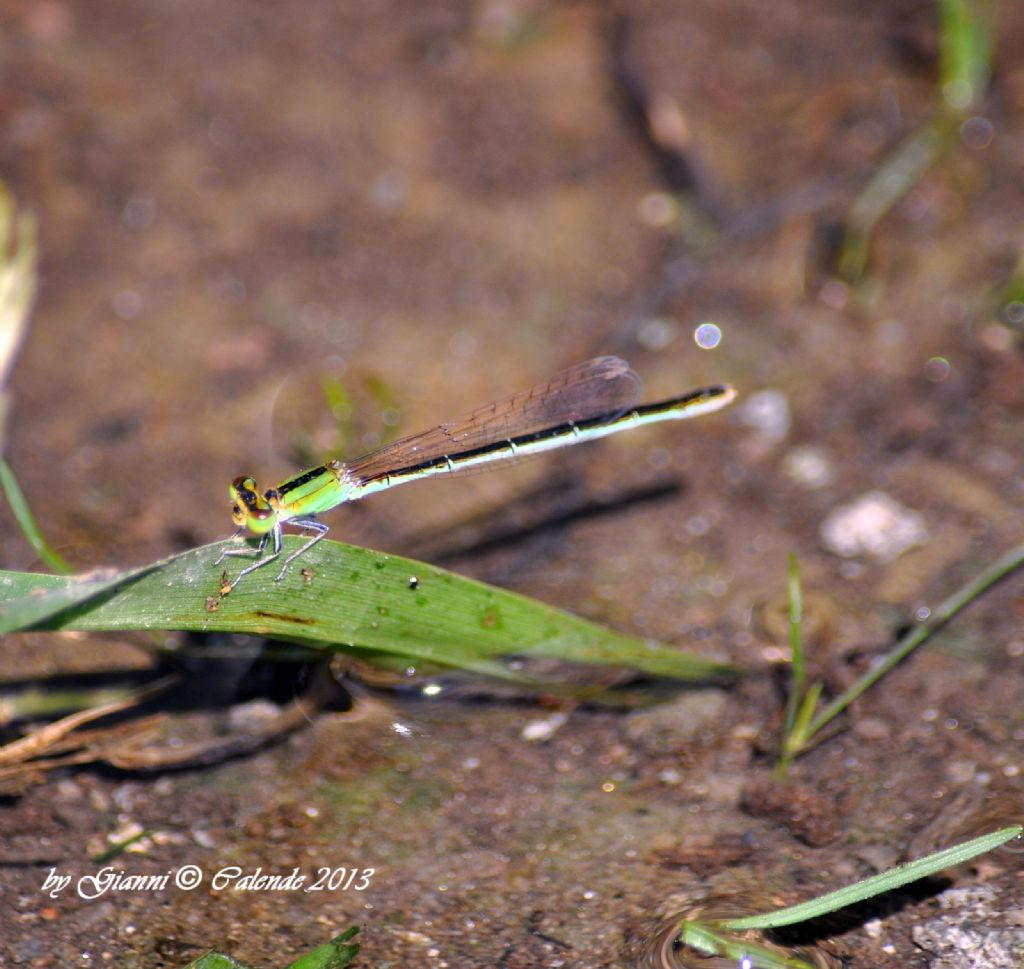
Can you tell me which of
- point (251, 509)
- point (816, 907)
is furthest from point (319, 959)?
point (251, 509)

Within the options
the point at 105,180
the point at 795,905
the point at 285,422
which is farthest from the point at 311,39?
the point at 795,905

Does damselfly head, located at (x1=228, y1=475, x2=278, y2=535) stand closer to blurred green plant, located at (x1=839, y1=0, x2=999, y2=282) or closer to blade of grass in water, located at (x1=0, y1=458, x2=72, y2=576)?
blade of grass in water, located at (x1=0, y1=458, x2=72, y2=576)

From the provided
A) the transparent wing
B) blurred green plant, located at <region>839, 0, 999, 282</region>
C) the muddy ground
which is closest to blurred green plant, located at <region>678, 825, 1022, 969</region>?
the muddy ground

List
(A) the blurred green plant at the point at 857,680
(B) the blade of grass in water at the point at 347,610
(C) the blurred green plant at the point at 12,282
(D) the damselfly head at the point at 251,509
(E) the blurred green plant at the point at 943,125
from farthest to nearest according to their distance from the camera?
1. (E) the blurred green plant at the point at 943,125
2. (C) the blurred green plant at the point at 12,282
3. (D) the damselfly head at the point at 251,509
4. (A) the blurred green plant at the point at 857,680
5. (B) the blade of grass in water at the point at 347,610

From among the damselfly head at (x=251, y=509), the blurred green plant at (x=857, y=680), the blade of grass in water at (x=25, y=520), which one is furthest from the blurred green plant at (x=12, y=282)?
the blurred green plant at (x=857, y=680)

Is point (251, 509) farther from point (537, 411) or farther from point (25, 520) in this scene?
point (537, 411)

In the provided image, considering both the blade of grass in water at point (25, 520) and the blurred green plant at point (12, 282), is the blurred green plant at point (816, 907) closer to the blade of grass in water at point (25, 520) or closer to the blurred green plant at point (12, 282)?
the blade of grass in water at point (25, 520)
